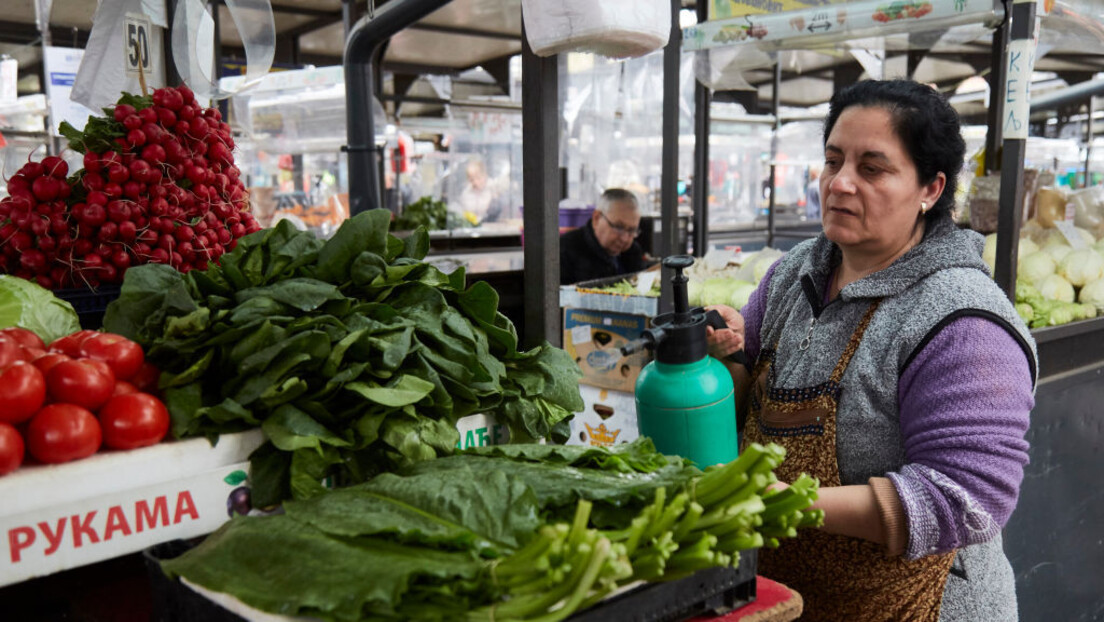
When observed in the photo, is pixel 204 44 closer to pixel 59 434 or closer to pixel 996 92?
pixel 59 434

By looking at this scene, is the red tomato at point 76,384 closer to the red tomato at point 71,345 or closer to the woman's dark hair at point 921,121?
the red tomato at point 71,345

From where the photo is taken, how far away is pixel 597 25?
5.34 feet

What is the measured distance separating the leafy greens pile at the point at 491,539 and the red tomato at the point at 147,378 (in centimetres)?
34

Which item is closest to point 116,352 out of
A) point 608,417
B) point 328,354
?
point 328,354

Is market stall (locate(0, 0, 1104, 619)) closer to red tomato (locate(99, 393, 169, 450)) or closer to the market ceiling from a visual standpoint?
red tomato (locate(99, 393, 169, 450))

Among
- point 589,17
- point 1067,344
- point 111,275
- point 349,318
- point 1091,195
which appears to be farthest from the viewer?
point 1091,195

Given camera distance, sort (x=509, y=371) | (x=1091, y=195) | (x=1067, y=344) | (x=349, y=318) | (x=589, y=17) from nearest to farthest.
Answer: (x=349, y=318) < (x=589, y=17) < (x=509, y=371) < (x=1067, y=344) < (x=1091, y=195)

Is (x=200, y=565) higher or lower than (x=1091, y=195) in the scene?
lower

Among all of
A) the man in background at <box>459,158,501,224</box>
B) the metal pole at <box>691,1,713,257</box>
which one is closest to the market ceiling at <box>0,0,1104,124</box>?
the metal pole at <box>691,1,713,257</box>

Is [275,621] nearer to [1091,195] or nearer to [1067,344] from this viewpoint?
[1067,344]

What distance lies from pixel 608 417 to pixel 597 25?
2.57 metres

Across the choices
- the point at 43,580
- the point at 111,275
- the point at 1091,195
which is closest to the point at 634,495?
the point at 43,580

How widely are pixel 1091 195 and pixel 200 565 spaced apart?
5.79 m

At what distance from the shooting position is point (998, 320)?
1780 mm
